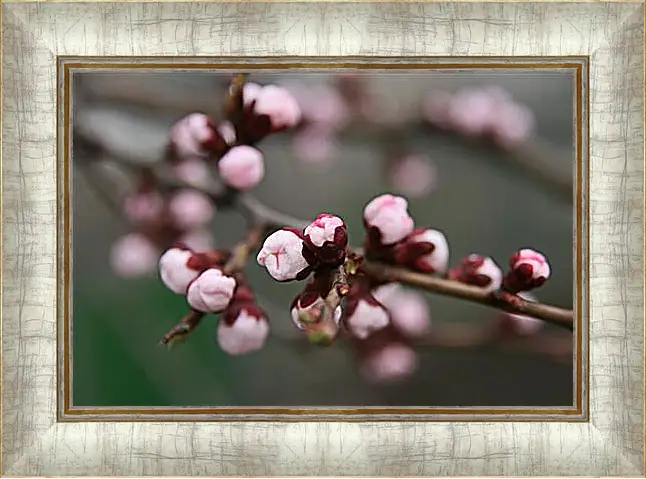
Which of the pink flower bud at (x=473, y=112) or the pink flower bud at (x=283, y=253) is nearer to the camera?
the pink flower bud at (x=283, y=253)

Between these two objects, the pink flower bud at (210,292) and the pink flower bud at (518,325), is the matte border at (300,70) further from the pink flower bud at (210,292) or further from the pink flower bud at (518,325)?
the pink flower bud at (518,325)

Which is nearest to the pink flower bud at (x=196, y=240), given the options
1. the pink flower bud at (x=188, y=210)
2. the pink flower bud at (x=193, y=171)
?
the pink flower bud at (x=188, y=210)

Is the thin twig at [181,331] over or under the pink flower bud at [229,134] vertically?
under

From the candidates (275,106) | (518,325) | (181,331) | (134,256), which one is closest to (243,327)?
(181,331)

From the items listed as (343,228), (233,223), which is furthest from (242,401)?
(343,228)

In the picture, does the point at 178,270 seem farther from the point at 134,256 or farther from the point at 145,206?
the point at 134,256

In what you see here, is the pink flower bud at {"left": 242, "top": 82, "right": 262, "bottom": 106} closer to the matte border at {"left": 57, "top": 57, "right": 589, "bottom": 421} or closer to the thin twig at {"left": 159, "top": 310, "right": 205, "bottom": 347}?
the matte border at {"left": 57, "top": 57, "right": 589, "bottom": 421}
